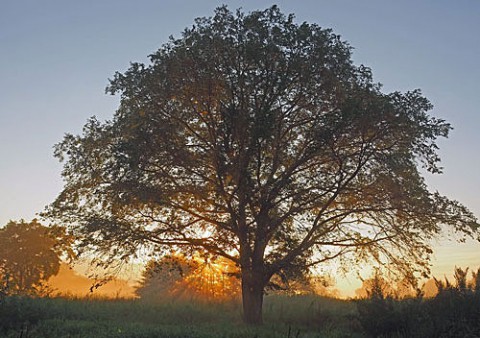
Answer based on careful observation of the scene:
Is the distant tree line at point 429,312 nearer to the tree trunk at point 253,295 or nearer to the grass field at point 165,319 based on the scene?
the grass field at point 165,319

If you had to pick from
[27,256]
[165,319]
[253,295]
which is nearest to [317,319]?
[253,295]

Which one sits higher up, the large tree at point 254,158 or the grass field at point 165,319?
the large tree at point 254,158

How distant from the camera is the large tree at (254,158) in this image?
65.3ft

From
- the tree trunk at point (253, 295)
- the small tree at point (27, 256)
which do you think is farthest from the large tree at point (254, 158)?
the small tree at point (27, 256)

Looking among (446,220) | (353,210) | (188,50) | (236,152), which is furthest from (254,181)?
(446,220)

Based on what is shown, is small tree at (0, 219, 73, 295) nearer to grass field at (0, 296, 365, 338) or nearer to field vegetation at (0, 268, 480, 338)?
grass field at (0, 296, 365, 338)

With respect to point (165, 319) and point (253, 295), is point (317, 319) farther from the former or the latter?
point (165, 319)

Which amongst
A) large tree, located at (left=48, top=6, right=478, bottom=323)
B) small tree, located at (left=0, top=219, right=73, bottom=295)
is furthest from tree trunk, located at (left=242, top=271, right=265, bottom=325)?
small tree, located at (left=0, top=219, right=73, bottom=295)

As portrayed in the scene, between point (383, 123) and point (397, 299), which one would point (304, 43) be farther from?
point (397, 299)

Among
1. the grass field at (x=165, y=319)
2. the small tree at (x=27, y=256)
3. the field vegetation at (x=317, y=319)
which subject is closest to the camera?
the field vegetation at (x=317, y=319)

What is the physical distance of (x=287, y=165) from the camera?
21750mm

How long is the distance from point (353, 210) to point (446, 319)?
294 inches

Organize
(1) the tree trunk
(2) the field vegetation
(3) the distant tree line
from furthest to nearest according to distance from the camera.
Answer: (1) the tree trunk → (2) the field vegetation → (3) the distant tree line

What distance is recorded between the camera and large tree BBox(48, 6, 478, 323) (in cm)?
1991
